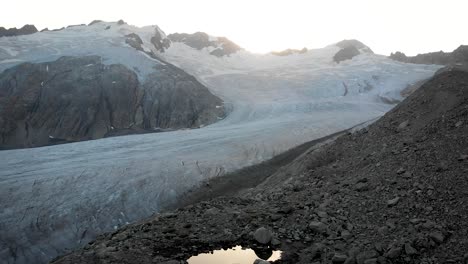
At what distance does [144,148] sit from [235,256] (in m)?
15.0

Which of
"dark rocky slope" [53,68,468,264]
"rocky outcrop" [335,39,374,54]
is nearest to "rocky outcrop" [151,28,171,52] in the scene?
"rocky outcrop" [335,39,374,54]

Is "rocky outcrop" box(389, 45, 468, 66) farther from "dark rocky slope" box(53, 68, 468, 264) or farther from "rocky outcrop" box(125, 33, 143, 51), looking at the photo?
"dark rocky slope" box(53, 68, 468, 264)

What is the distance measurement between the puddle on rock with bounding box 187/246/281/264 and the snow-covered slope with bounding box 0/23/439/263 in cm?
646

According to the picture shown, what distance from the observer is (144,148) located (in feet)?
72.9

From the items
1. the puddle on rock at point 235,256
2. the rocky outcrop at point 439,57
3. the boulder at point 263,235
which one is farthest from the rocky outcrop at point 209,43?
the puddle on rock at point 235,256

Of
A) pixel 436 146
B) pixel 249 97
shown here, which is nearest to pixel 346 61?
pixel 249 97

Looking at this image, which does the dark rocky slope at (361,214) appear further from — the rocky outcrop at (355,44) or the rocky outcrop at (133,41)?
the rocky outcrop at (355,44)

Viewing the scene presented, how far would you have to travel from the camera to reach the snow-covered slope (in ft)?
45.8

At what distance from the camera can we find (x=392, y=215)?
809cm

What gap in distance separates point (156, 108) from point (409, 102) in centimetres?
2652

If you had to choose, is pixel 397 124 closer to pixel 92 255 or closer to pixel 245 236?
pixel 245 236

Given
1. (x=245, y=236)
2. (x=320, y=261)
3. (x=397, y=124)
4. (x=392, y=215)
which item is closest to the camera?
(x=320, y=261)

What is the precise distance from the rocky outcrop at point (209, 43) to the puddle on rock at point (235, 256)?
5604 centimetres

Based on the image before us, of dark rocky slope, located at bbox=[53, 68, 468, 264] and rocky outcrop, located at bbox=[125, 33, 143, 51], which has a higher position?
rocky outcrop, located at bbox=[125, 33, 143, 51]
